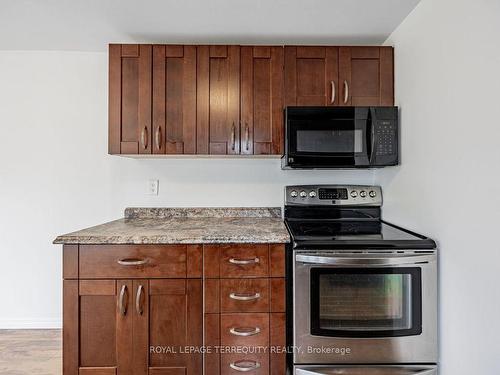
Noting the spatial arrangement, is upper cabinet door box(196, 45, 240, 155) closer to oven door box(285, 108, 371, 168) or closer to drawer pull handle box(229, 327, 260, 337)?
oven door box(285, 108, 371, 168)

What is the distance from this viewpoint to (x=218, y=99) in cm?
204

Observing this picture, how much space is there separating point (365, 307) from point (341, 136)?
0.98 meters

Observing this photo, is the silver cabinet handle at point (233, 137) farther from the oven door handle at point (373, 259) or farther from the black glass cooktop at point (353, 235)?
the oven door handle at point (373, 259)

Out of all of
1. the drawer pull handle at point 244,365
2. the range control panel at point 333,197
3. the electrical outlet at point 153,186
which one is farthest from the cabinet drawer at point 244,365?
the electrical outlet at point 153,186

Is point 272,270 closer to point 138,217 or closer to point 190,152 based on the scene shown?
point 190,152

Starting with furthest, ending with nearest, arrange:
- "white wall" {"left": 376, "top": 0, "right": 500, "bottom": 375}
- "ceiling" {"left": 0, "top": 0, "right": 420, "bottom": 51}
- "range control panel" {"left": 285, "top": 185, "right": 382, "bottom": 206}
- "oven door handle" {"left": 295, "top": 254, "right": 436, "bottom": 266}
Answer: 1. "range control panel" {"left": 285, "top": 185, "right": 382, "bottom": 206}
2. "ceiling" {"left": 0, "top": 0, "right": 420, "bottom": 51}
3. "oven door handle" {"left": 295, "top": 254, "right": 436, "bottom": 266}
4. "white wall" {"left": 376, "top": 0, "right": 500, "bottom": 375}

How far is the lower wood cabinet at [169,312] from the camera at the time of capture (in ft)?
5.45

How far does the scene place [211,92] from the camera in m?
2.04

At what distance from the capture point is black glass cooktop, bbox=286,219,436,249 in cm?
157

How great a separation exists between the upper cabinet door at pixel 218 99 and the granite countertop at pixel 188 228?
488 mm

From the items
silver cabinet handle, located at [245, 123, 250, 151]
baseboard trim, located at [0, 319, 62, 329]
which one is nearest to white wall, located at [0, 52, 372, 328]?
baseboard trim, located at [0, 319, 62, 329]

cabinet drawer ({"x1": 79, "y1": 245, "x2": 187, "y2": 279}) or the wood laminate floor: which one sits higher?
cabinet drawer ({"x1": 79, "y1": 245, "x2": 187, "y2": 279})

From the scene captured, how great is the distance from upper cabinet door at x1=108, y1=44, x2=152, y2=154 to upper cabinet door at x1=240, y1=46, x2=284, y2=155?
59 cm

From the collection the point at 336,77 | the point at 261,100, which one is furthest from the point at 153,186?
the point at 336,77
